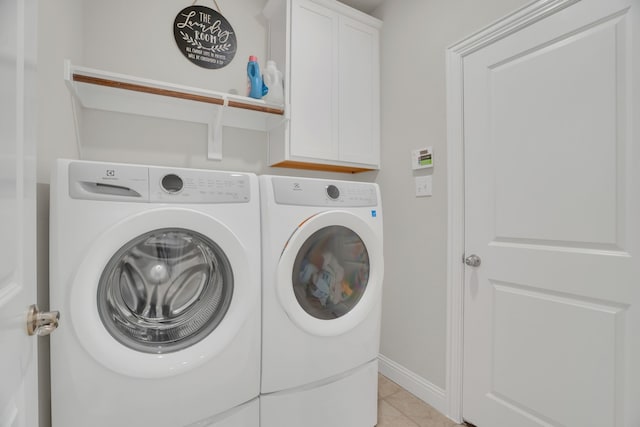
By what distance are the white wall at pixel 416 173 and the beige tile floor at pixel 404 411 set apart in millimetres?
124

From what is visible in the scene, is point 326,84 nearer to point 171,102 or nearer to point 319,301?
point 171,102

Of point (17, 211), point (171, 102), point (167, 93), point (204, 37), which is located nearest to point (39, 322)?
point (17, 211)

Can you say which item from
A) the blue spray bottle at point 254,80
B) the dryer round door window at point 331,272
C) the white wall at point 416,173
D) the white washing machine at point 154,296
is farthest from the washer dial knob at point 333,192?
the blue spray bottle at point 254,80

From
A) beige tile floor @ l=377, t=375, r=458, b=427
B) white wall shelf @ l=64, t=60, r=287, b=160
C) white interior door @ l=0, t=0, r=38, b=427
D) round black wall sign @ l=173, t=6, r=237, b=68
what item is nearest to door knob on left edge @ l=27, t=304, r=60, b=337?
white interior door @ l=0, t=0, r=38, b=427

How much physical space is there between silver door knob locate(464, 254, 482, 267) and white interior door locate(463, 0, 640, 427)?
0.8 inches

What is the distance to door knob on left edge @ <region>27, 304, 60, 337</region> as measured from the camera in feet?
1.71

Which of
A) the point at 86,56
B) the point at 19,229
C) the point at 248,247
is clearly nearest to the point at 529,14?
the point at 248,247

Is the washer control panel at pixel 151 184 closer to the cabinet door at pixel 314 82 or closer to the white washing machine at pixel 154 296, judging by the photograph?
the white washing machine at pixel 154 296

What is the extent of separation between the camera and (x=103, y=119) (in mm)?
1613

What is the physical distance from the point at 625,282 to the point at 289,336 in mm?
1200

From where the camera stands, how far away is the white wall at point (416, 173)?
1624mm

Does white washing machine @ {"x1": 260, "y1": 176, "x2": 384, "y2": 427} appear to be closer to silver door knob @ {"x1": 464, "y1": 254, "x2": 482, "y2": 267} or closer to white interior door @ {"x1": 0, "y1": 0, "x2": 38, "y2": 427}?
silver door knob @ {"x1": 464, "y1": 254, "x2": 482, "y2": 267}

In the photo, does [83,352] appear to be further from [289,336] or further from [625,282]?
[625,282]

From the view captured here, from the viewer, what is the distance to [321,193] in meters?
1.26
